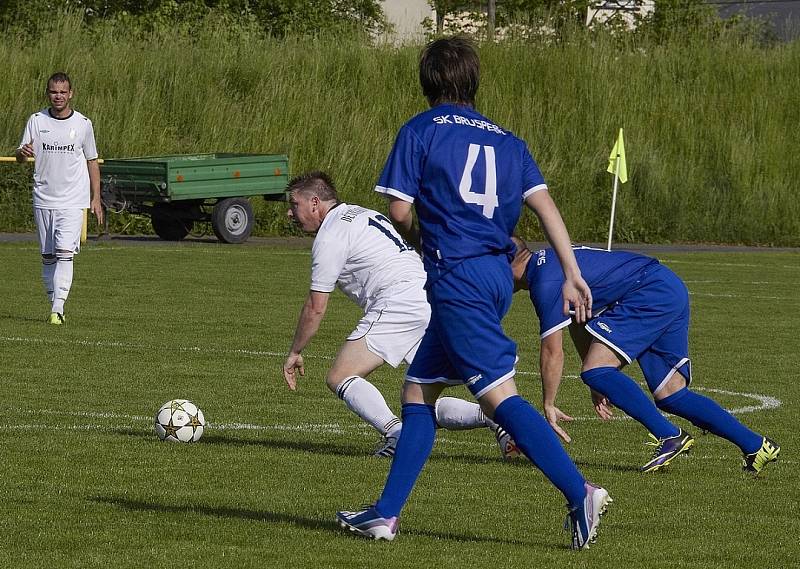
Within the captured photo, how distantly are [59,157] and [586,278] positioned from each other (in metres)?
8.22

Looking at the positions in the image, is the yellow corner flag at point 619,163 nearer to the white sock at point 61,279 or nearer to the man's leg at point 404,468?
the white sock at point 61,279

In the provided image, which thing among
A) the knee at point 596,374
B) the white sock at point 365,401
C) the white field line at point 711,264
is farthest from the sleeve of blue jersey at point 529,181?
the white field line at point 711,264

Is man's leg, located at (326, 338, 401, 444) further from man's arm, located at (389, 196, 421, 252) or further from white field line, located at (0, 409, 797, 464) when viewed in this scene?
man's arm, located at (389, 196, 421, 252)

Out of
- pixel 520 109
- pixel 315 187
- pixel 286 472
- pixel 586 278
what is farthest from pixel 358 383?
pixel 520 109

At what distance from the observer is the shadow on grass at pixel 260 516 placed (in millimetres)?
6422

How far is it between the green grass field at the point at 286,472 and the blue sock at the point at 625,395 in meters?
0.25

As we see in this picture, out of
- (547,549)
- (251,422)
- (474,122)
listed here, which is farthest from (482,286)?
(251,422)

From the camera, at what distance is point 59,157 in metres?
15.2

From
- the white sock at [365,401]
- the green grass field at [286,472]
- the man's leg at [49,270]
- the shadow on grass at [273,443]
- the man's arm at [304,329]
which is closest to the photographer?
the green grass field at [286,472]

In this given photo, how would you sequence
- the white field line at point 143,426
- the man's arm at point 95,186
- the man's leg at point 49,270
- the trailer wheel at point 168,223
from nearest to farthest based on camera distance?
the white field line at point 143,426
the man's arm at point 95,186
the man's leg at point 49,270
the trailer wheel at point 168,223

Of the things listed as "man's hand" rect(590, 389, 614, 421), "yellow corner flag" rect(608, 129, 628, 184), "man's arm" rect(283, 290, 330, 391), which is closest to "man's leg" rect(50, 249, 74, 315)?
"man's hand" rect(590, 389, 614, 421)

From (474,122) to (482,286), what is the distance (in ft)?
2.04

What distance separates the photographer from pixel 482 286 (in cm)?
604

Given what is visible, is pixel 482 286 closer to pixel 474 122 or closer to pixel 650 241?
pixel 474 122
